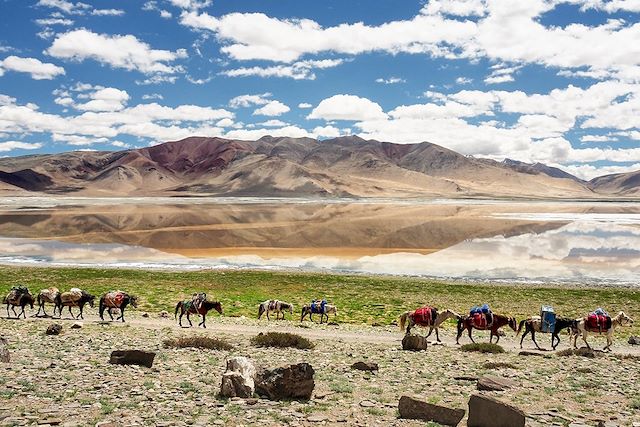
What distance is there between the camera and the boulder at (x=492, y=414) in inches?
413

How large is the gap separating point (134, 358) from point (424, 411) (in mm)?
7792

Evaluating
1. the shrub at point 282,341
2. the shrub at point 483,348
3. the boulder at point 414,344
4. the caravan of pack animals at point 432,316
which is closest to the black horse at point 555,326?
the caravan of pack animals at point 432,316

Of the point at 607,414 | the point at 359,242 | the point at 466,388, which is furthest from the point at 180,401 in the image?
the point at 359,242

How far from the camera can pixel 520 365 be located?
17.3 metres

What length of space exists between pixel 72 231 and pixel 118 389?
77.9 m

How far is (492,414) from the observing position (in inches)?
422

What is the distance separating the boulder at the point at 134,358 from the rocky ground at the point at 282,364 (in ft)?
0.77

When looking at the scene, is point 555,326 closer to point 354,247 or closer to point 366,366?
point 366,366

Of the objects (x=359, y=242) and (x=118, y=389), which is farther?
(x=359, y=242)

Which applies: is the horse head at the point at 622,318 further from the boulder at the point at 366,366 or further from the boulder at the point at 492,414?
the boulder at the point at 492,414

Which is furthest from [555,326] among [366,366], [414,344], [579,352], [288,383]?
[288,383]

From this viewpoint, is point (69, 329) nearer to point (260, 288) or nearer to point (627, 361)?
point (260, 288)

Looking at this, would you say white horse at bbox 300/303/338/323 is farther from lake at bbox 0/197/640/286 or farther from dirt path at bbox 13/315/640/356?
lake at bbox 0/197/640/286

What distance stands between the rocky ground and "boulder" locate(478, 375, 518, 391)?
0.76 ft
